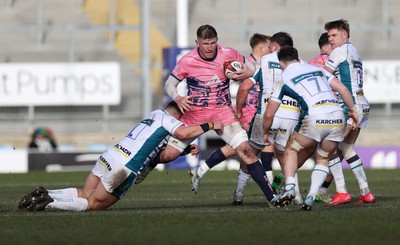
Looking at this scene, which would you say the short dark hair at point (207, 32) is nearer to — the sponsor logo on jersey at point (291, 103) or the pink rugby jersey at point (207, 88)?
the pink rugby jersey at point (207, 88)

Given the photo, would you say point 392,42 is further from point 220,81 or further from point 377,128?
point 220,81

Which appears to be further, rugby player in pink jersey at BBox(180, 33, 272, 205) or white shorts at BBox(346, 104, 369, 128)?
rugby player in pink jersey at BBox(180, 33, 272, 205)

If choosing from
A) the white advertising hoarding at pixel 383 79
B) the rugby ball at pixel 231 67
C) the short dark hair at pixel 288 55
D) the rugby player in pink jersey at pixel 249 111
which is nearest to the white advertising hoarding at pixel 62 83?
the white advertising hoarding at pixel 383 79

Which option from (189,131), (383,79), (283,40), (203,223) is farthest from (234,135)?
(383,79)

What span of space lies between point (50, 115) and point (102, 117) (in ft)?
4.98

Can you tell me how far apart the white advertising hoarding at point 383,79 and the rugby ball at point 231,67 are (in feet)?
58.5

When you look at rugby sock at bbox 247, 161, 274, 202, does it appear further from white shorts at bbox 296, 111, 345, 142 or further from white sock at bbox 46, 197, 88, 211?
white sock at bbox 46, 197, 88, 211

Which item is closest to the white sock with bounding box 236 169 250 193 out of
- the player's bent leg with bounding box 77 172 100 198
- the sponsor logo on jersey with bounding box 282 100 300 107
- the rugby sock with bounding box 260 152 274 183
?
the rugby sock with bounding box 260 152 274 183

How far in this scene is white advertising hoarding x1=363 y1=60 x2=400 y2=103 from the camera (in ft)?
97.7

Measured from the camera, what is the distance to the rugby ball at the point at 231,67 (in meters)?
12.4

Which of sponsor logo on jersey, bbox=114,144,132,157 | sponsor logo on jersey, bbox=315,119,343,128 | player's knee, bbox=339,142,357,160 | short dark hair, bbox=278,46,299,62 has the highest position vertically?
short dark hair, bbox=278,46,299,62

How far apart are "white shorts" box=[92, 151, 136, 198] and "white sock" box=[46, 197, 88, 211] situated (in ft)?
1.24

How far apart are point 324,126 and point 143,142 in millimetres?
1988

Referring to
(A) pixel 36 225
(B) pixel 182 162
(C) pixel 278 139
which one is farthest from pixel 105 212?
(B) pixel 182 162
